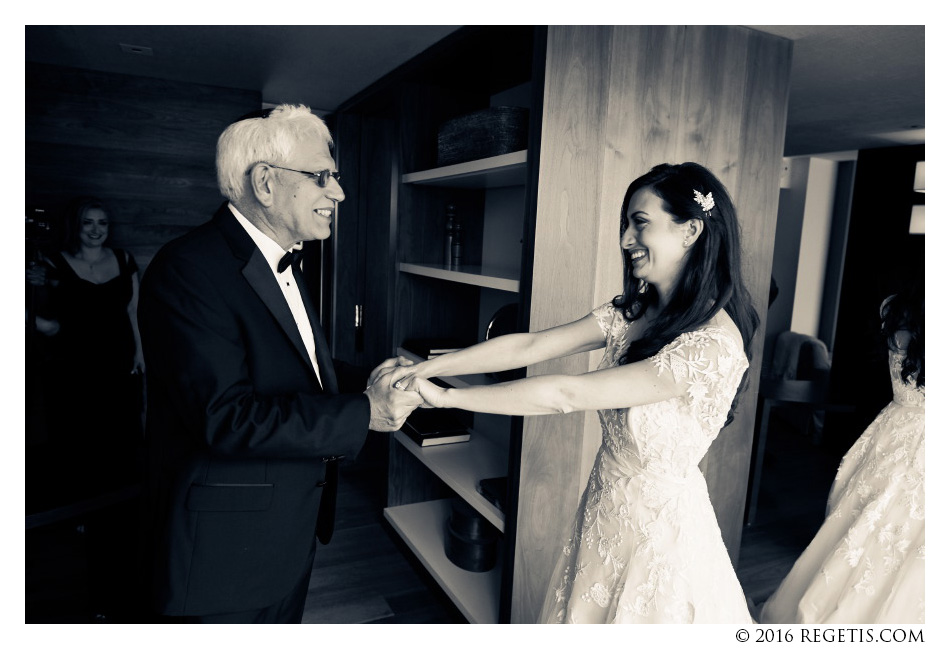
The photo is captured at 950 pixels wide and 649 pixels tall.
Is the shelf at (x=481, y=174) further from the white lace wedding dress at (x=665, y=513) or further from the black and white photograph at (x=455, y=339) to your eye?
the white lace wedding dress at (x=665, y=513)

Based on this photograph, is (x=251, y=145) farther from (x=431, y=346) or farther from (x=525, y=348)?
(x=431, y=346)

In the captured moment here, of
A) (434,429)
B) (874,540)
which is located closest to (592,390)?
(874,540)

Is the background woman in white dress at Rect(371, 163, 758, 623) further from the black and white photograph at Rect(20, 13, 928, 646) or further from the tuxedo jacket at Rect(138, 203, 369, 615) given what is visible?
the tuxedo jacket at Rect(138, 203, 369, 615)

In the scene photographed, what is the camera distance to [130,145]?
168 inches

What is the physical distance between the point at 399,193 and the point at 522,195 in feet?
2.14

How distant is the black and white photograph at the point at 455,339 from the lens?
1.42 meters

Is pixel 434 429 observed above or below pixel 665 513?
below

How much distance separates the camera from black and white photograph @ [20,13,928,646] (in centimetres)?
142

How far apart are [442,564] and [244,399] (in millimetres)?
1793

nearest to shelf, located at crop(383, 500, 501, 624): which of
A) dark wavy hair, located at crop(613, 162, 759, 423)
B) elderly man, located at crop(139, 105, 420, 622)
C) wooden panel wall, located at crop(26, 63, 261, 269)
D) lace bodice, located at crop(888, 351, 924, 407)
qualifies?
elderly man, located at crop(139, 105, 420, 622)

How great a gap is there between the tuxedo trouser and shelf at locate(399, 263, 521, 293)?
42.7 inches

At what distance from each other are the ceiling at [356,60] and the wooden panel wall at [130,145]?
134 millimetres
